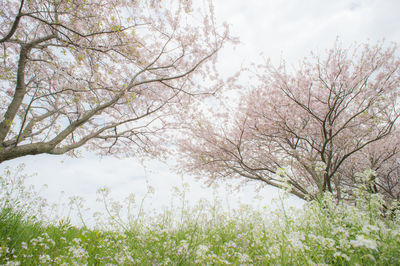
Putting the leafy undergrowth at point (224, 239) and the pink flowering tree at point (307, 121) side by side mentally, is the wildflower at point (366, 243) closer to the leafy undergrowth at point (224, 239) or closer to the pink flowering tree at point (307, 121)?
the leafy undergrowth at point (224, 239)

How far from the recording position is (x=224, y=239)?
4.28 metres

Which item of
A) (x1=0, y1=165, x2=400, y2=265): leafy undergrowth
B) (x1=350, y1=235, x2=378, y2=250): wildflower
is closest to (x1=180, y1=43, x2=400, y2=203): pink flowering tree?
(x1=0, y1=165, x2=400, y2=265): leafy undergrowth

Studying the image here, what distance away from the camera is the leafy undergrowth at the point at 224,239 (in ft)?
7.82

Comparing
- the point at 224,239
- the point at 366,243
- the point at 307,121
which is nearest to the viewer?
the point at 366,243

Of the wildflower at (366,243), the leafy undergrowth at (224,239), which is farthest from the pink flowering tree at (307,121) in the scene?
the wildflower at (366,243)

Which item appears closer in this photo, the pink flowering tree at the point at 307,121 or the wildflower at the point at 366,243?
the wildflower at the point at 366,243

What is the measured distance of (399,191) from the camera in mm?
12195

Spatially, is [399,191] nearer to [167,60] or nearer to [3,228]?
[167,60]

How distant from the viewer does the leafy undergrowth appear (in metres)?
2.38

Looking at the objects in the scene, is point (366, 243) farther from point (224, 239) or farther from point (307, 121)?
point (307, 121)

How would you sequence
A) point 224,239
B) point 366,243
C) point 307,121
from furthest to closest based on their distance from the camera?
point 307,121, point 224,239, point 366,243

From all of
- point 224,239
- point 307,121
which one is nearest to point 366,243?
point 224,239

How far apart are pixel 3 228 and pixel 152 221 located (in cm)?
289

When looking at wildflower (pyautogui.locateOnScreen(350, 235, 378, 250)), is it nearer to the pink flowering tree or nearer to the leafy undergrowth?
the leafy undergrowth
